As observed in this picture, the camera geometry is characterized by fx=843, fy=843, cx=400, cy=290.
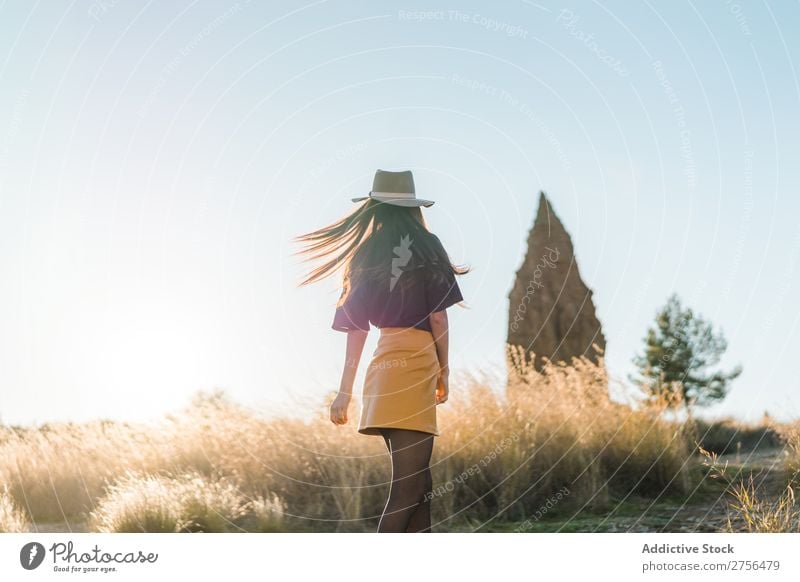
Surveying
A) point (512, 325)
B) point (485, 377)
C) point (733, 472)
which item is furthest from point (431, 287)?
point (512, 325)

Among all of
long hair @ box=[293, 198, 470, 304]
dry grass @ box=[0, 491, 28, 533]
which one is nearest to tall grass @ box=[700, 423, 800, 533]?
long hair @ box=[293, 198, 470, 304]

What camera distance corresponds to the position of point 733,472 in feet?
24.1

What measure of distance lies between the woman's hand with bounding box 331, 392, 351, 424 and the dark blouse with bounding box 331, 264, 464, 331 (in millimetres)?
352

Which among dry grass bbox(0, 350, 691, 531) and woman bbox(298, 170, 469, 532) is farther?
dry grass bbox(0, 350, 691, 531)

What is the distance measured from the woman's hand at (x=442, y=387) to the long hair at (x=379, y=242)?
1.64ft

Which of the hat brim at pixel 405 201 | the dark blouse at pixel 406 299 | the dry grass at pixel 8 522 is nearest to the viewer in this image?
the dark blouse at pixel 406 299

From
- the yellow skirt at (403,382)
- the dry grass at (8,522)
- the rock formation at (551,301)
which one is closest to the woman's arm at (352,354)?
the yellow skirt at (403,382)

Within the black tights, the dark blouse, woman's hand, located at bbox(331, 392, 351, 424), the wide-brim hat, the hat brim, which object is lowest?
the black tights

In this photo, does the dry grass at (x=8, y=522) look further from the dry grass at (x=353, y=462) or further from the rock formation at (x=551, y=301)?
the rock formation at (x=551, y=301)

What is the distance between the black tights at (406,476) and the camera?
387 centimetres

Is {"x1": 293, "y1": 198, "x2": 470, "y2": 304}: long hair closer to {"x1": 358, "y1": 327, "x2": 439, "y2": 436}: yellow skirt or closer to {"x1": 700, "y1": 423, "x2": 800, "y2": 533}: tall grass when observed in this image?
{"x1": 358, "y1": 327, "x2": 439, "y2": 436}: yellow skirt

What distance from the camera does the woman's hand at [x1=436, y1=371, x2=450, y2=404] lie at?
13.5 feet
